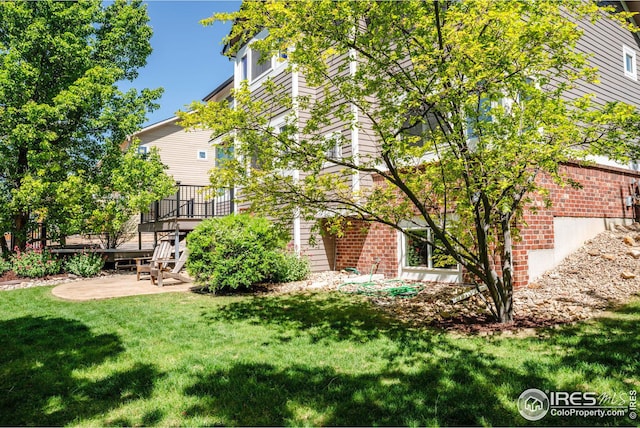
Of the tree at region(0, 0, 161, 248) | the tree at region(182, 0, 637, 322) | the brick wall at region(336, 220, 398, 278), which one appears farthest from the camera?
the tree at region(0, 0, 161, 248)

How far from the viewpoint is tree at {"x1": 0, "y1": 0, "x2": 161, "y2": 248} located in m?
11.9

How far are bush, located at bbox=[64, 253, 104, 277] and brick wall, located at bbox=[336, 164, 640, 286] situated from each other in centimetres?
819

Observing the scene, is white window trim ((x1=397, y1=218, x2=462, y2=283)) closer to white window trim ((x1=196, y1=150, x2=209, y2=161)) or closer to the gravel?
the gravel

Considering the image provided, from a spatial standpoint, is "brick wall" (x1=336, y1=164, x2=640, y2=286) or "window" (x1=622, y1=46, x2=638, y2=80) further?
"window" (x1=622, y1=46, x2=638, y2=80)

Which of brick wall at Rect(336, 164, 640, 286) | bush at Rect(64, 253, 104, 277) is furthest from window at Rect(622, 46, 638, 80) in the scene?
bush at Rect(64, 253, 104, 277)

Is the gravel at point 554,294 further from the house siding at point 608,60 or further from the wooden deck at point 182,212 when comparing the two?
the wooden deck at point 182,212

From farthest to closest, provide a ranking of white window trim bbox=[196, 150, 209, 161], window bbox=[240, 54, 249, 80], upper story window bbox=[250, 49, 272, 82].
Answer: white window trim bbox=[196, 150, 209, 161]
window bbox=[240, 54, 249, 80]
upper story window bbox=[250, 49, 272, 82]

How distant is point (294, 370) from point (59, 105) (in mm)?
12311

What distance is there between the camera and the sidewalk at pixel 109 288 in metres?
8.85

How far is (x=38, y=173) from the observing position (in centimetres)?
1194

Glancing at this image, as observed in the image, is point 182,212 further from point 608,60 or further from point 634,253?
point 608,60

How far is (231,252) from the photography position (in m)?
8.55

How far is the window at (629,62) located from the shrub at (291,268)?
471 inches

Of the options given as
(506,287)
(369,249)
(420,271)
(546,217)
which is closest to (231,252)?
(369,249)
